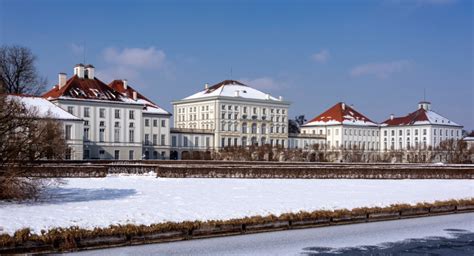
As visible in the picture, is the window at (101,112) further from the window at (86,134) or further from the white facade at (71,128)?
the white facade at (71,128)

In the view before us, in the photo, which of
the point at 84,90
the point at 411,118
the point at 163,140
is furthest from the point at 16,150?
the point at 411,118

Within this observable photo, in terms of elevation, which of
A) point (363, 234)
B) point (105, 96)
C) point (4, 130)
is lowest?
point (363, 234)

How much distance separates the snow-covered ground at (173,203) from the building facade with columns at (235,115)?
72276 millimetres

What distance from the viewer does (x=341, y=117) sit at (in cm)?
11188

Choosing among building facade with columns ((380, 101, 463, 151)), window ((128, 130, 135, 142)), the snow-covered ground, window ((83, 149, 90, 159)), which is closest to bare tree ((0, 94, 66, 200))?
the snow-covered ground

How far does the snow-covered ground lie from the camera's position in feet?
49.0

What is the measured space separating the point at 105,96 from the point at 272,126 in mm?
36509

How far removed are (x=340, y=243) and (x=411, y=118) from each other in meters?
104

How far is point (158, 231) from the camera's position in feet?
45.8

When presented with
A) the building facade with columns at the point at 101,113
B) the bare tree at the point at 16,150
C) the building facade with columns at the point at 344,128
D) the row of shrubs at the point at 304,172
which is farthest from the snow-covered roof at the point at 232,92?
the bare tree at the point at 16,150

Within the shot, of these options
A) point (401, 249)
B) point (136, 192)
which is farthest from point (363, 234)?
point (136, 192)

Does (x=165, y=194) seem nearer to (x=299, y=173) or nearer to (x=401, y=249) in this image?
(x=401, y=249)

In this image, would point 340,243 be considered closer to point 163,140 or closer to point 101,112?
point 101,112

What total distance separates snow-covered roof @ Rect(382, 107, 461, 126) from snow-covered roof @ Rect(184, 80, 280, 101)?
954 inches
